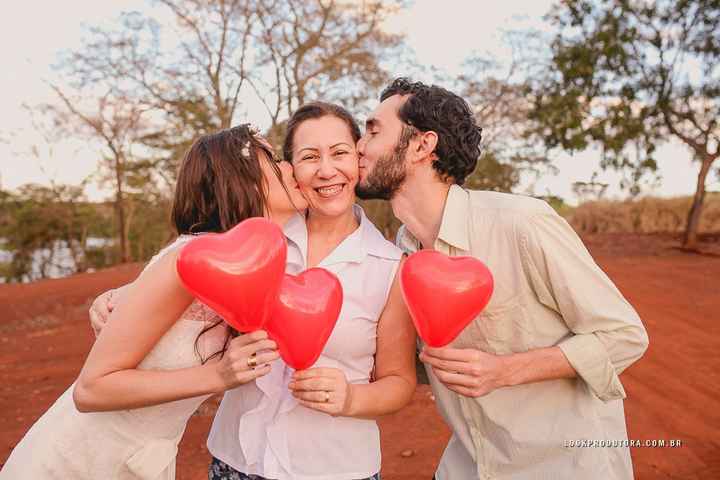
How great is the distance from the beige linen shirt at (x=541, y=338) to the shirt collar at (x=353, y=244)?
0.21 metres

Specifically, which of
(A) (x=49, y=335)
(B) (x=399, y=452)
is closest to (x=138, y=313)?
(B) (x=399, y=452)

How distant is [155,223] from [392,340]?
1036 inches

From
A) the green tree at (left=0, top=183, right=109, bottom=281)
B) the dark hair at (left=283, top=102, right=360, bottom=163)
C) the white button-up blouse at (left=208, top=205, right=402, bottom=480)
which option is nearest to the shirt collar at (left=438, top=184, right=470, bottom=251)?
the white button-up blouse at (left=208, top=205, right=402, bottom=480)

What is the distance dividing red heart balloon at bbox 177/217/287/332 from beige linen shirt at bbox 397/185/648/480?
2.14ft

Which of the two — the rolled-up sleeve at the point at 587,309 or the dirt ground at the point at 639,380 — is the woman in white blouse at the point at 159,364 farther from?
the dirt ground at the point at 639,380

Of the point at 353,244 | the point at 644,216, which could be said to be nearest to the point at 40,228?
the point at 644,216

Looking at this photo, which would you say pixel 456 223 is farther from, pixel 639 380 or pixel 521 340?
pixel 639 380

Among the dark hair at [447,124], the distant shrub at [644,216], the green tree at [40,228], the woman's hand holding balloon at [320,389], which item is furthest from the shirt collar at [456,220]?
the green tree at [40,228]

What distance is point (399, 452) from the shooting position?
15.3 ft

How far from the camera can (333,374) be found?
1689 millimetres

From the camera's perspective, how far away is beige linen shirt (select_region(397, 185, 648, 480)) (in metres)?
1.77

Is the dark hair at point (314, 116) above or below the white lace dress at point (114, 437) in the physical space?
above

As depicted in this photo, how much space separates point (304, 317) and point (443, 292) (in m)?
0.40

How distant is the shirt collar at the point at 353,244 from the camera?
2.03m
